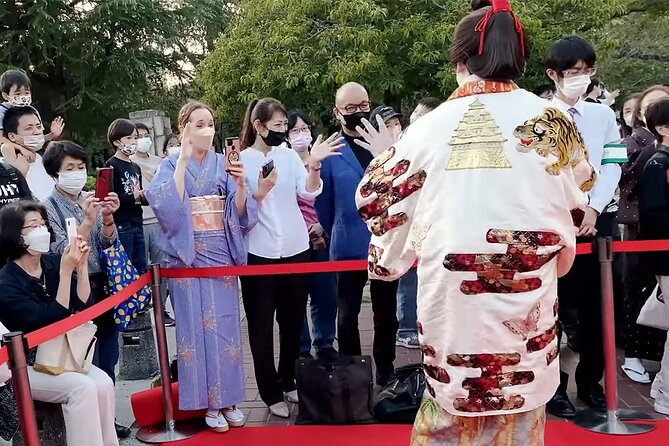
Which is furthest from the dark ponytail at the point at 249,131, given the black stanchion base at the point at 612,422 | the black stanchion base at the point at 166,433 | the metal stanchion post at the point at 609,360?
the black stanchion base at the point at 612,422

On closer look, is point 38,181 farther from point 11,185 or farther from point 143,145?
point 143,145

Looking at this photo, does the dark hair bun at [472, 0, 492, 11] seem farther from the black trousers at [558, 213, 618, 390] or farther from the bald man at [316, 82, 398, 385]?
the black trousers at [558, 213, 618, 390]

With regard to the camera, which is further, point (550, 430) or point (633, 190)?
point (633, 190)

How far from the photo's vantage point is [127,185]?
5660 mm

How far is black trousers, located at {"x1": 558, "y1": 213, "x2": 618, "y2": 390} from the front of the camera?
364cm

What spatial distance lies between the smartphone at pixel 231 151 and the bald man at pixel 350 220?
0.67m

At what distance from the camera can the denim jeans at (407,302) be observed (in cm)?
513

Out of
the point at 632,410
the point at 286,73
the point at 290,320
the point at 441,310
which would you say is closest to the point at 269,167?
the point at 290,320

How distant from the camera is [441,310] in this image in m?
2.06

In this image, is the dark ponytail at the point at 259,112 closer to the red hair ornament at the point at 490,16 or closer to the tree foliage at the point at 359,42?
the red hair ornament at the point at 490,16

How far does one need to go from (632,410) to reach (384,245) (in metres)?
2.36

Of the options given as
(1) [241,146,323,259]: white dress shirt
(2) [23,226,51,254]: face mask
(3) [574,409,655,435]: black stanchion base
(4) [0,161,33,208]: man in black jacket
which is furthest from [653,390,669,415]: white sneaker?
(4) [0,161,33,208]: man in black jacket

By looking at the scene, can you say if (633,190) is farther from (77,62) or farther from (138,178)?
(77,62)

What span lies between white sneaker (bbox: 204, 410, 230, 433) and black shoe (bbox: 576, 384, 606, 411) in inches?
78.9
